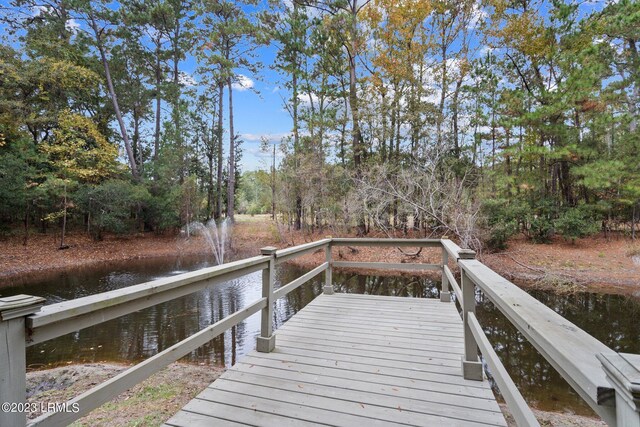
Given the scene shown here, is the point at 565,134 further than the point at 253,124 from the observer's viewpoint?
No

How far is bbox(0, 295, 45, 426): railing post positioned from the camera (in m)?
0.98

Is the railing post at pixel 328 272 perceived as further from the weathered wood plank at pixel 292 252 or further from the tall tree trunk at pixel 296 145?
the tall tree trunk at pixel 296 145

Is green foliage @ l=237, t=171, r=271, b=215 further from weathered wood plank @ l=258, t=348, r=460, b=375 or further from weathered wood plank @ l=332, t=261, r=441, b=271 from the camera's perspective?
weathered wood plank @ l=258, t=348, r=460, b=375

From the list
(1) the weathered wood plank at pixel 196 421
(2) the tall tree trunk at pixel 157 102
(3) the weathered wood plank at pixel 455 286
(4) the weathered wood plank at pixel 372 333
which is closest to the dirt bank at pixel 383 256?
(2) the tall tree trunk at pixel 157 102

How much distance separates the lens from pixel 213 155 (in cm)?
2053

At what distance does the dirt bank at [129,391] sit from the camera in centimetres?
262

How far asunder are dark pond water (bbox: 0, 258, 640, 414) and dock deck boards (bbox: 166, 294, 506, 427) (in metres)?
1.65

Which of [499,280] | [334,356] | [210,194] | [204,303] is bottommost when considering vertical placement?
[204,303]

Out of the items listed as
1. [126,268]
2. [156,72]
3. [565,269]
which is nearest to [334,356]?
[565,269]

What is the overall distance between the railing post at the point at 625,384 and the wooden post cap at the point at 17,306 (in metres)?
1.52

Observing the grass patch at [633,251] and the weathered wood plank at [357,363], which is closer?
the weathered wood plank at [357,363]

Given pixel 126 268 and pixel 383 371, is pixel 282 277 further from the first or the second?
pixel 383 371

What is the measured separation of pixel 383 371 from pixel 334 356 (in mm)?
460

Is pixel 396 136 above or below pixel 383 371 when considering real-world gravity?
above
